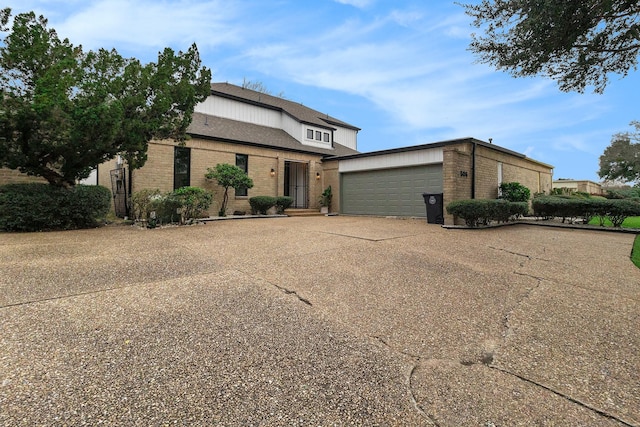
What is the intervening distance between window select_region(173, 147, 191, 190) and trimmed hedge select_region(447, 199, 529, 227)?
1060 centimetres

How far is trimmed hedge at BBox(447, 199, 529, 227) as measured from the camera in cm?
937

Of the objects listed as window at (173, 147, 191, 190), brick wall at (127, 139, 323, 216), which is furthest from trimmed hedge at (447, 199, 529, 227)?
window at (173, 147, 191, 190)

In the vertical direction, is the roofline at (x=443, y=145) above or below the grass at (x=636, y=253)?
above

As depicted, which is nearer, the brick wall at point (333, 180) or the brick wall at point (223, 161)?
the brick wall at point (223, 161)

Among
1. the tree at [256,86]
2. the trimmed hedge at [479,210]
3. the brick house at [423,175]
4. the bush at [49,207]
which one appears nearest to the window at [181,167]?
the bush at [49,207]

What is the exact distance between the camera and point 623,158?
31.4 m

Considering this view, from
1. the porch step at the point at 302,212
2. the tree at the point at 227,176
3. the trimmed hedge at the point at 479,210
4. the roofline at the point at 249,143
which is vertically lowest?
the porch step at the point at 302,212

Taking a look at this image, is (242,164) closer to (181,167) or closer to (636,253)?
(181,167)

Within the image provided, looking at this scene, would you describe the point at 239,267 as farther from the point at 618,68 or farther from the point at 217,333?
the point at 618,68

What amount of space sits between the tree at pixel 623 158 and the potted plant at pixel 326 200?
32.0m

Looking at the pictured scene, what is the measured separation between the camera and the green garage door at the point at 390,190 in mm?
12453

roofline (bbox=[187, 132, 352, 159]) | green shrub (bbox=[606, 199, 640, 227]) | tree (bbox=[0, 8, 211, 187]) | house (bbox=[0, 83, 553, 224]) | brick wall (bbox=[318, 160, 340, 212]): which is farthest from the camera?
brick wall (bbox=[318, 160, 340, 212])

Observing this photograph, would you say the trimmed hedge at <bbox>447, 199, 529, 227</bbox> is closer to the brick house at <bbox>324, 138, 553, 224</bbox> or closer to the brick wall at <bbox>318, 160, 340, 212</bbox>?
the brick house at <bbox>324, 138, 553, 224</bbox>

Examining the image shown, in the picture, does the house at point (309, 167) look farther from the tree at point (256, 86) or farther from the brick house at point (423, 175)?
the tree at point (256, 86)
